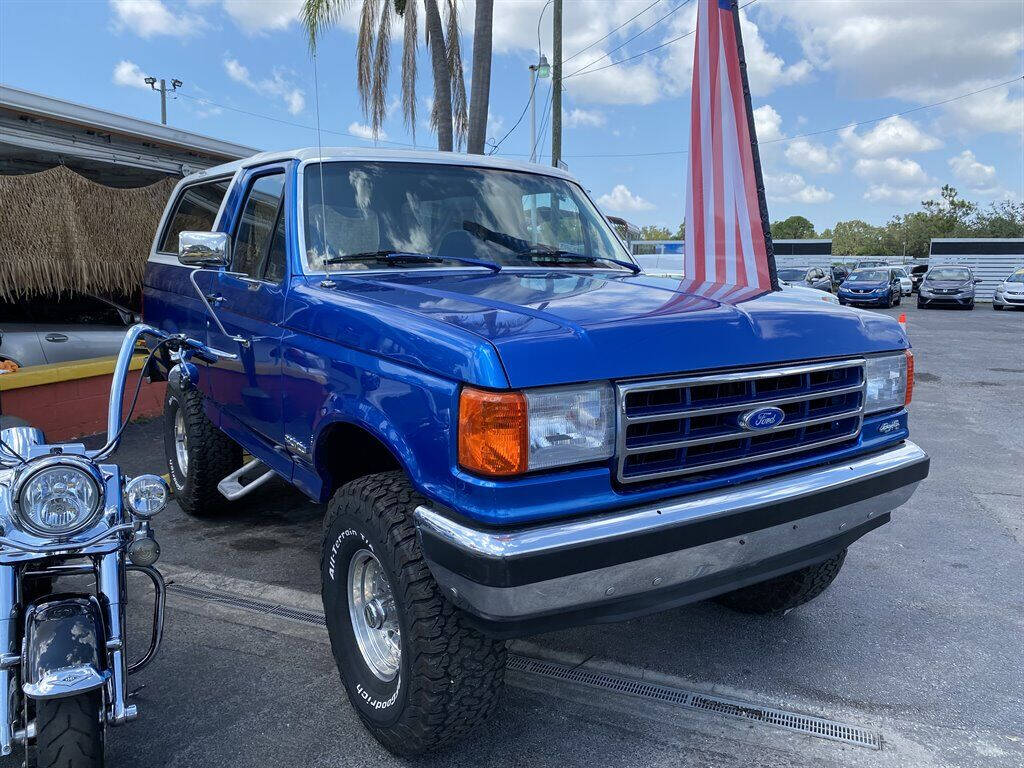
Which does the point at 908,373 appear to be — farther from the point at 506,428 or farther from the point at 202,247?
the point at 202,247

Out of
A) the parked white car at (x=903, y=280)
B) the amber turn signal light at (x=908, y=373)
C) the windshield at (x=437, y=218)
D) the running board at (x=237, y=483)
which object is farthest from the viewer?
the parked white car at (x=903, y=280)

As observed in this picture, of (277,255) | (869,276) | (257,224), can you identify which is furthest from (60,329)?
(869,276)

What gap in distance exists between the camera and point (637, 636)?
3.49 metres

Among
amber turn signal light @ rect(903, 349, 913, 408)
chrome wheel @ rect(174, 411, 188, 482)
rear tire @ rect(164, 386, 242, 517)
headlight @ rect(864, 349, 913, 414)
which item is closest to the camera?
headlight @ rect(864, 349, 913, 414)

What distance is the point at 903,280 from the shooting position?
3238 centimetres

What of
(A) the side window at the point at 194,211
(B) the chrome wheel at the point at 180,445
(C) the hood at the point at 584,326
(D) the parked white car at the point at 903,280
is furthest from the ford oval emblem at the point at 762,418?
(D) the parked white car at the point at 903,280

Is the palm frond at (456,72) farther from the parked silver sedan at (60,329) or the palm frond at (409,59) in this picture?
the parked silver sedan at (60,329)

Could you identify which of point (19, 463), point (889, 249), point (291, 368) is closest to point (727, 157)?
point (291, 368)

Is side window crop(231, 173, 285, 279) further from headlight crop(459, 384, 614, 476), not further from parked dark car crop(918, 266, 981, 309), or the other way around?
parked dark car crop(918, 266, 981, 309)

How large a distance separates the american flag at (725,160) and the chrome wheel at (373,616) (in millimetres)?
3492

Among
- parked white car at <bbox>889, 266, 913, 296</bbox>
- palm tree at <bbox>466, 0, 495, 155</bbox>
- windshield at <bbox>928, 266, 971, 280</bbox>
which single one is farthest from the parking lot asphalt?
parked white car at <bbox>889, 266, 913, 296</bbox>

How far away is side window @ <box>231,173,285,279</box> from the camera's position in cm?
367

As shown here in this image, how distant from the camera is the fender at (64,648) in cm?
211

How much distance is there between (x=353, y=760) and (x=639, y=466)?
4.50 ft
